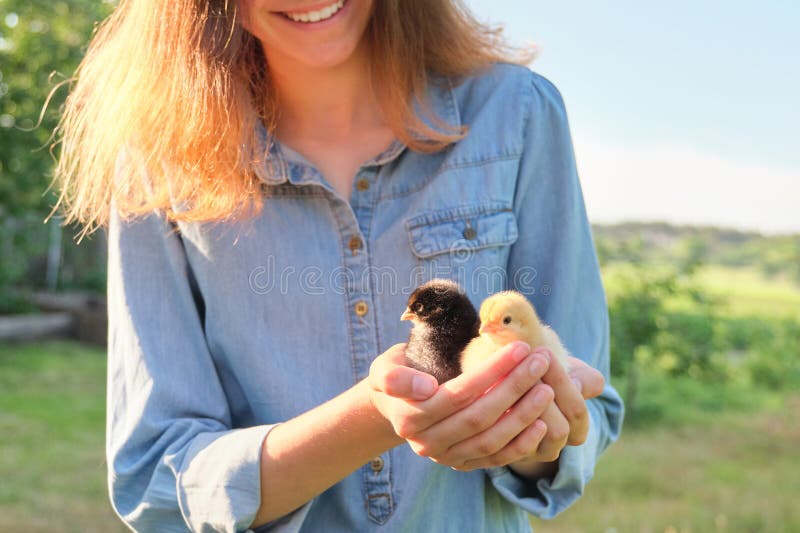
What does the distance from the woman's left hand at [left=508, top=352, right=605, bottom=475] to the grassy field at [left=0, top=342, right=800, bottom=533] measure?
387 cm

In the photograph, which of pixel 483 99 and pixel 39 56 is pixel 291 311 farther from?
pixel 39 56

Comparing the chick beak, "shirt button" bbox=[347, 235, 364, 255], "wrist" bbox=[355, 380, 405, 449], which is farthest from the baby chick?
"shirt button" bbox=[347, 235, 364, 255]

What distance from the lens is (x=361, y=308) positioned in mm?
2141

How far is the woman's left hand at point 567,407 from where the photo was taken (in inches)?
63.4

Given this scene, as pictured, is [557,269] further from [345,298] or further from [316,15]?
[316,15]

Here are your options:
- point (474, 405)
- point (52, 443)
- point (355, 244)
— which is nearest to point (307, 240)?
point (355, 244)

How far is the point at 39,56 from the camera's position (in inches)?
431

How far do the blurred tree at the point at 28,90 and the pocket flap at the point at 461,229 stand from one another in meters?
9.78

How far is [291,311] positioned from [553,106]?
955 mm

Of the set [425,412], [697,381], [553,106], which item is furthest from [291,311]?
[697,381]

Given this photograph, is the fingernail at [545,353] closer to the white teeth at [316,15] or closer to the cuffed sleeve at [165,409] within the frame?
the cuffed sleeve at [165,409]

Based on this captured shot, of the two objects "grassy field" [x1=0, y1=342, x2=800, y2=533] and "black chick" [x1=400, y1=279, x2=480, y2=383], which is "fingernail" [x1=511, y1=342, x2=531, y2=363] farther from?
"grassy field" [x1=0, y1=342, x2=800, y2=533]

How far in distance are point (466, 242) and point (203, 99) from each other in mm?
841

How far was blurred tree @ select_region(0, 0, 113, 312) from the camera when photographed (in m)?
10.9
